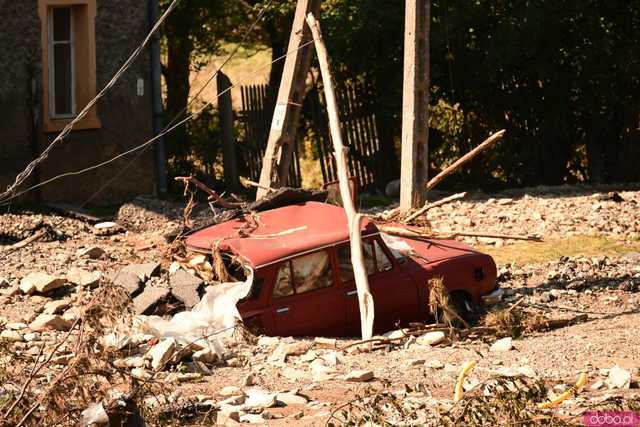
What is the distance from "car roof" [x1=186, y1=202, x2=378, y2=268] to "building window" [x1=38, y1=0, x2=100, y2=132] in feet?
23.4

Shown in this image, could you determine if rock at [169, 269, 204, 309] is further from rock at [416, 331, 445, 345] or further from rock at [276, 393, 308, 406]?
rock at [276, 393, 308, 406]

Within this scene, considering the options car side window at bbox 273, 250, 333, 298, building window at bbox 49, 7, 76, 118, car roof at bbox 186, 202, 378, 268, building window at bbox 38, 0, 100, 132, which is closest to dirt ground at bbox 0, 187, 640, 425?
car side window at bbox 273, 250, 333, 298

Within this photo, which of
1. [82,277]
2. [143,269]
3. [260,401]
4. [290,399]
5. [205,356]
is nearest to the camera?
[260,401]

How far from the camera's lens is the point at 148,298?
12.8m

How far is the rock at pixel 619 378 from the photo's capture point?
9.96 meters

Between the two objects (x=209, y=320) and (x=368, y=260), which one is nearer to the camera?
(x=209, y=320)

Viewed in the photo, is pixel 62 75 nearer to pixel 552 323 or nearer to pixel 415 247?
pixel 415 247

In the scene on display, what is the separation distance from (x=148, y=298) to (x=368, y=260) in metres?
2.27

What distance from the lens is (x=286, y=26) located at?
84.2 ft

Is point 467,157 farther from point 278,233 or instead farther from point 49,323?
point 49,323

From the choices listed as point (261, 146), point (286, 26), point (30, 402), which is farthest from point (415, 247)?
point (286, 26)

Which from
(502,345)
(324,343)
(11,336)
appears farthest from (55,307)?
(502,345)

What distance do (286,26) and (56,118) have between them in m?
7.19

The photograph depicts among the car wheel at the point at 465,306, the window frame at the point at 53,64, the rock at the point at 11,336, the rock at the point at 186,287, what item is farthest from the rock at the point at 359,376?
the window frame at the point at 53,64
